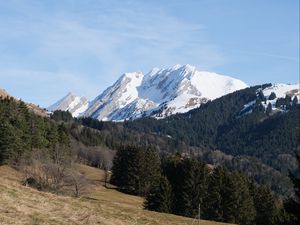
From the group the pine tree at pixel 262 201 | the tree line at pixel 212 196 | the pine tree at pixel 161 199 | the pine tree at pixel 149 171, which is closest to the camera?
the tree line at pixel 212 196

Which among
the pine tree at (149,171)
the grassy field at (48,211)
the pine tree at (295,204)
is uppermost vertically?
the pine tree at (149,171)

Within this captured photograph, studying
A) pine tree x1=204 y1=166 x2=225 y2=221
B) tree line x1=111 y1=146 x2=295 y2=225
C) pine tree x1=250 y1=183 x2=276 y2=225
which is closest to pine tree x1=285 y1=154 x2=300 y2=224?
tree line x1=111 y1=146 x2=295 y2=225

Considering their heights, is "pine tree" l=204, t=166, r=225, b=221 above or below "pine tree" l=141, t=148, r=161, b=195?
below

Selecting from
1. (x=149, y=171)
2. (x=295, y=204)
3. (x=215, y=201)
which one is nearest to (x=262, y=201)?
(x=215, y=201)

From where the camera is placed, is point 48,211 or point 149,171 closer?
point 48,211

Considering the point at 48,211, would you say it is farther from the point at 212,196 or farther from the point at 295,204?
the point at 212,196

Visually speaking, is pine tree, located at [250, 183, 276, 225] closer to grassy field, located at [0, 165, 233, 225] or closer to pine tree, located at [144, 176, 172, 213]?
pine tree, located at [144, 176, 172, 213]

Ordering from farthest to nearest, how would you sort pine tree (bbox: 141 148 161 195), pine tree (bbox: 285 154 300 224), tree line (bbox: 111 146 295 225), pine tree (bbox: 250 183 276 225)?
1. pine tree (bbox: 141 148 161 195)
2. pine tree (bbox: 250 183 276 225)
3. tree line (bbox: 111 146 295 225)
4. pine tree (bbox: 285 154 300 224)

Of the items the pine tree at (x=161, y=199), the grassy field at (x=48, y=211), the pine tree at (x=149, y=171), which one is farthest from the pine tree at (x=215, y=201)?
the grassy field at (x=48, y=211)

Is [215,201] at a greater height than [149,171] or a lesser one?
lesser

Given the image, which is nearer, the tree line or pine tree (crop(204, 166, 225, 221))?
pine tree (crop(204, 166, 225, 221))

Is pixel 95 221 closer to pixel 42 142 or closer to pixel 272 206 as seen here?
pixel 272 206

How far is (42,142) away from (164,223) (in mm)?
100592

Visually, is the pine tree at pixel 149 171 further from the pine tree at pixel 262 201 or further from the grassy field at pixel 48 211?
the grassy field at pixel 48 211
